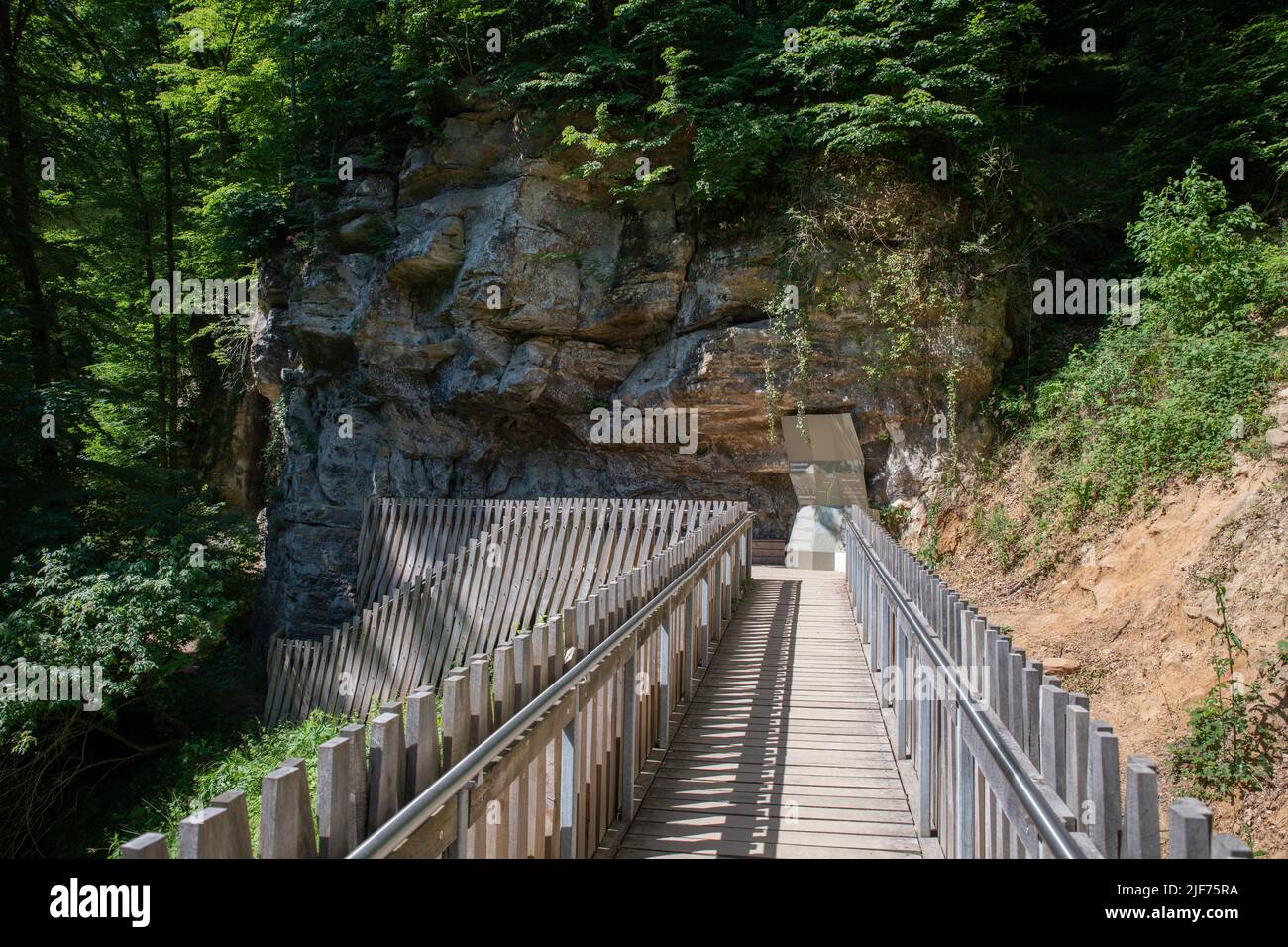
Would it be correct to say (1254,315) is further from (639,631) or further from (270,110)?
(270,110)

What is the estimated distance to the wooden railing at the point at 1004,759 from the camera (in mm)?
1613

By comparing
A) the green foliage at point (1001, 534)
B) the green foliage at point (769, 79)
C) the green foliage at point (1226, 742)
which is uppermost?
the green foliage at point (769, 79)

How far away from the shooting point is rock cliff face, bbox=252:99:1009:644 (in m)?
13.9

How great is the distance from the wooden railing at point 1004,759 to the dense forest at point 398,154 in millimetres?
6093

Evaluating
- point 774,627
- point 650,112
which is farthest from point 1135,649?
point 650,112

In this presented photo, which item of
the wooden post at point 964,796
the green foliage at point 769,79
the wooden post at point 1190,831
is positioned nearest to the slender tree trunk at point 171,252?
the green foliage at point 769,79

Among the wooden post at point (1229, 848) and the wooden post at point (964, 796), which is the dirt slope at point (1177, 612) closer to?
the wooden post at point (964, 796)

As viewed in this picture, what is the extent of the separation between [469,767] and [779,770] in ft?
9.15

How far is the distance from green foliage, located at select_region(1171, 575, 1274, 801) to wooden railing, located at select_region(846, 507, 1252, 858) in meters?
2.32

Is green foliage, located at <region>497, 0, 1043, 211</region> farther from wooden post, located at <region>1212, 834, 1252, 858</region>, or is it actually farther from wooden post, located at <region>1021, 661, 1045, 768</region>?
wooden post, located at <region>1212, 834, 1252, 858</region>

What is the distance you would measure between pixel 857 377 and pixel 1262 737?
30.6 ft

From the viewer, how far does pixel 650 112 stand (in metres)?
14.2

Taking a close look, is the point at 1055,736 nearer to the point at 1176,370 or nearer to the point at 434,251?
the point at 1176,370

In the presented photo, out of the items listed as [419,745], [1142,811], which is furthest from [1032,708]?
[419,745]
